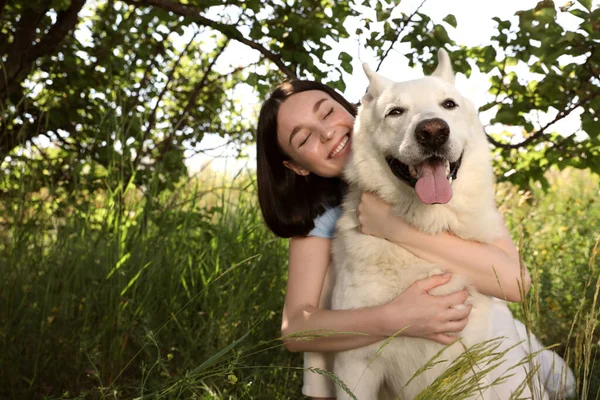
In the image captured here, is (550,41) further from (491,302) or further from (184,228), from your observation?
(184,228)

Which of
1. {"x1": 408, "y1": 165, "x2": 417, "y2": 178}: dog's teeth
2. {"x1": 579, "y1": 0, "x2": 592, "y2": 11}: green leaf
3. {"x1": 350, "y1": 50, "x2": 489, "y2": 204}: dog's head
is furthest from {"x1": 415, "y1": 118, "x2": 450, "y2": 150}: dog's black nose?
{"x1": 579, "y1": 0, "x2": 592, "y2": 11}: green leaf

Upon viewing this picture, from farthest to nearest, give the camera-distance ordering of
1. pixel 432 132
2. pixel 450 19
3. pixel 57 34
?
pixel 57 34
pixel 450 19
pixel 432 132

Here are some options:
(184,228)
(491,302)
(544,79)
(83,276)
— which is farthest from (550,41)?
(83,276)

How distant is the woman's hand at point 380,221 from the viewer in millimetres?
2389

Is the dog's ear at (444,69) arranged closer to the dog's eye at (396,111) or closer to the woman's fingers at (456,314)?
the dog's eye at (396,111)

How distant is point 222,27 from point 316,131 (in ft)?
4.36

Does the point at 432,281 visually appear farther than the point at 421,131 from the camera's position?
Yes

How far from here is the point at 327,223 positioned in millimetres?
2828

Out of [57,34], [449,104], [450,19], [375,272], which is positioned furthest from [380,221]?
[57,34]

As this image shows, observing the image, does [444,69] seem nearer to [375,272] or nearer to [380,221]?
[380,221]

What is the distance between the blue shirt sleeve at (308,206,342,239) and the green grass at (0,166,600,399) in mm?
451

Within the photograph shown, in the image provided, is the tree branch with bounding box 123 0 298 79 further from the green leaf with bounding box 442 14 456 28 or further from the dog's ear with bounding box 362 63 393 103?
the dog's ear with bounding box 362 63 393 103

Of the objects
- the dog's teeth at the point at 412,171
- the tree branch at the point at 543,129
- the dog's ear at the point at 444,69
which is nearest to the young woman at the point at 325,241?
the dog's teeth at the point at 412,171

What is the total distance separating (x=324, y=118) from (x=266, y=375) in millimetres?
1466
